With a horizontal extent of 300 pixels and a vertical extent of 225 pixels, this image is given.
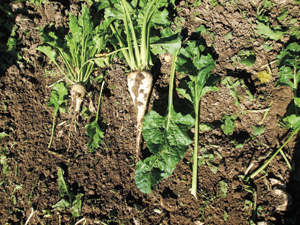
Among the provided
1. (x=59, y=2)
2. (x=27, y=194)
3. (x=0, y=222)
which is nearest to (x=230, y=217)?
(x=27, y=194)

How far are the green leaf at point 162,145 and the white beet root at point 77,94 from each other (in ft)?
3.72

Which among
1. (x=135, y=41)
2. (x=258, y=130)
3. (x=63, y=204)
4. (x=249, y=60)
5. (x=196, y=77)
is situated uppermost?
(x=135, y=41)

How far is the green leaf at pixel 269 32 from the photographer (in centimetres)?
263

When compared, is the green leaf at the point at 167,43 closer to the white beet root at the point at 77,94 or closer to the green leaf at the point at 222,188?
the white beet root at the point at 77,94

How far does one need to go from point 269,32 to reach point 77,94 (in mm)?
2912

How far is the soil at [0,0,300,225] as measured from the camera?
94.5 inches

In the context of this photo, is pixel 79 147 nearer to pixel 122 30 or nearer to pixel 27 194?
pixel 27 194

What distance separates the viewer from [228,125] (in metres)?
2.57

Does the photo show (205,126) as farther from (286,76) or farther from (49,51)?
(49,51)

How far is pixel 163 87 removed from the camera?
2.82 metres

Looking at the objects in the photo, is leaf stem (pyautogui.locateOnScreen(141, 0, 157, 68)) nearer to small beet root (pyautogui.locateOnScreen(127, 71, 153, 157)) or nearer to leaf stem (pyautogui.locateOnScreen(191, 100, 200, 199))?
small beet root (pyautogui.locateOnScreen(127, 71, 153, 157))

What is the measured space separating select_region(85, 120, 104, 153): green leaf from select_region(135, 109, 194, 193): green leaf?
2.30 ft

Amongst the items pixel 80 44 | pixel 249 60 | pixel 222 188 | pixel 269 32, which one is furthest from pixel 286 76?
pixel 80 44

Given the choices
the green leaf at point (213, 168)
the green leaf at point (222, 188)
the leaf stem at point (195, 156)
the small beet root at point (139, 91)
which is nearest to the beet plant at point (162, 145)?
the leaf stem at point (195, 156)
